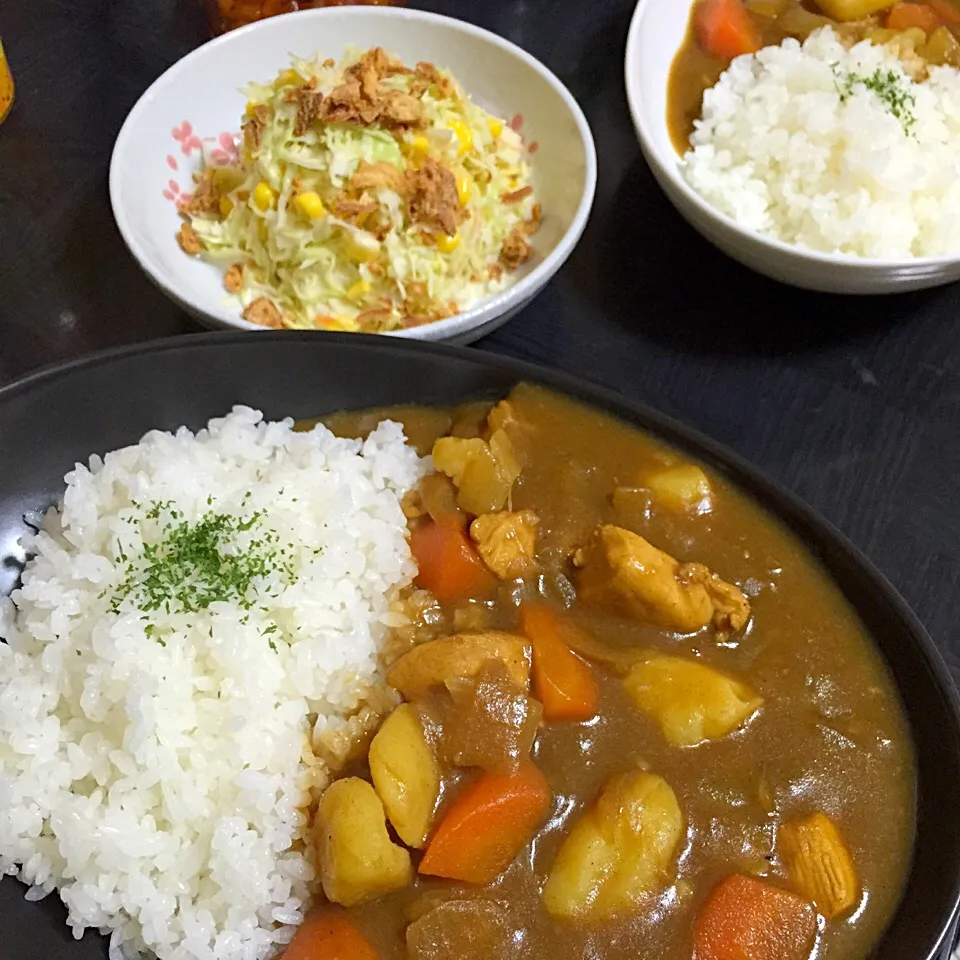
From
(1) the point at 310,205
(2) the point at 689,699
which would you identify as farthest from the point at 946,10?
(2) the point at 689,699

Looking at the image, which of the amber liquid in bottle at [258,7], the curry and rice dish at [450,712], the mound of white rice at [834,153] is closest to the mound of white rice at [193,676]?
the curry and rice dish at [450,712]

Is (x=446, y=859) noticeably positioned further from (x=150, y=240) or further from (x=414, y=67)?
(x=414, y=67)

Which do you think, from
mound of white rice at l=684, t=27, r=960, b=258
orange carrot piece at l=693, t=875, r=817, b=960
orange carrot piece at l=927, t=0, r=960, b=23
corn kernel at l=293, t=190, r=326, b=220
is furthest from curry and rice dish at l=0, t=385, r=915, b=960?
orange carrot piece at l=927, t=0, r=960, b=23

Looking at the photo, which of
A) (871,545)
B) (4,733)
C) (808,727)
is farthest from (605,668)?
(4,733)

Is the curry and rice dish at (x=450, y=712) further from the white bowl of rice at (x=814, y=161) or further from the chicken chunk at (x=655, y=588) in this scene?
the white bowl of rice at (x=814, y=161)

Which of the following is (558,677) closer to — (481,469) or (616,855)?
(616,855)

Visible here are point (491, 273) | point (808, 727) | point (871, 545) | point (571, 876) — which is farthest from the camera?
point (491, 273)

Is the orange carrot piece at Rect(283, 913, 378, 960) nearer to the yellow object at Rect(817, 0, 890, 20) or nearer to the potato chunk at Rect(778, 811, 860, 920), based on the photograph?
the potato chunk at Rect(778, 811, 860, 920)
